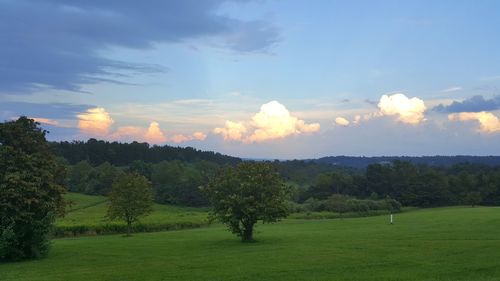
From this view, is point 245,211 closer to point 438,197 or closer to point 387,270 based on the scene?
point 387,270

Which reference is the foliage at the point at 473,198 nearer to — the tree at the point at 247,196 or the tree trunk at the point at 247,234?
the tree at the point at 247,196

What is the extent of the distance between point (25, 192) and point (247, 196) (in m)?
19.3

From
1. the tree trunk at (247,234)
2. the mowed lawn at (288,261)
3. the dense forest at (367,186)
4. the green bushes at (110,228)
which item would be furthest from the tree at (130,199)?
the dense forest at (367,186)

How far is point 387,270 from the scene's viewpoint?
26.9 metres

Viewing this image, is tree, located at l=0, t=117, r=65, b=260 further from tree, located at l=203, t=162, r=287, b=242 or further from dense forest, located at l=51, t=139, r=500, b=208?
dense forest, located at l=51, t=139, r=500, b=208

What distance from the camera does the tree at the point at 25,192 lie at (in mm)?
39031

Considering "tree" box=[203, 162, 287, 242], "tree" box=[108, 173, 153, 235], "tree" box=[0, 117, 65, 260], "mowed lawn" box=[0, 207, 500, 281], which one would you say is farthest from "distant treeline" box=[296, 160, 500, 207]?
"tree" box=[0, 117, 65, 260]

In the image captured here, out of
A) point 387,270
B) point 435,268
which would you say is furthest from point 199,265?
point 435,268

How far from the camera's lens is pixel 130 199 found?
6625 centimetres

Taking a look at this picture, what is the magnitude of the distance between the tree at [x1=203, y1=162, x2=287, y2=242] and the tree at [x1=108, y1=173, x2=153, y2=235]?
19095mm

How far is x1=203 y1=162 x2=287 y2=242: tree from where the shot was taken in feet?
A: 158

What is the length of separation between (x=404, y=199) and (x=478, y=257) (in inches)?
4875

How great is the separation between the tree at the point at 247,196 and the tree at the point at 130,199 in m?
19.1

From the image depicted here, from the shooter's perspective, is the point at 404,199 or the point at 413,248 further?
the point at 404,199
